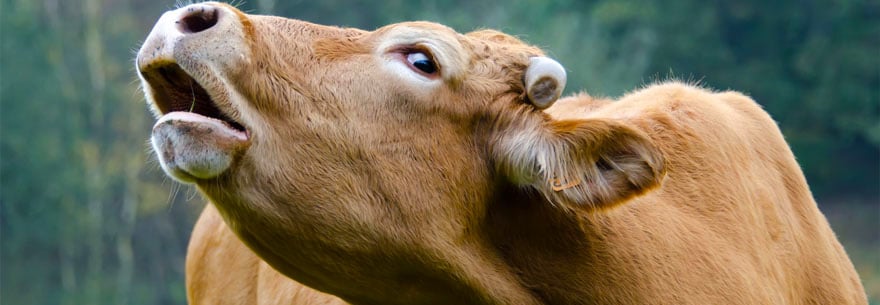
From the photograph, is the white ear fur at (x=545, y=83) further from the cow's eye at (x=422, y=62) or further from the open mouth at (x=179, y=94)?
the open mouth at (x=179, y=94)

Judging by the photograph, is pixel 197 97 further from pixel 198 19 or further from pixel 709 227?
pixel 709 227

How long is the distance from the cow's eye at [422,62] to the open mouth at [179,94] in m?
0.69

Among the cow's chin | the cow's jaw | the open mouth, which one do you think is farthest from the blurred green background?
the cow's chin

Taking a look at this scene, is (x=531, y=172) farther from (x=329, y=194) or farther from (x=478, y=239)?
(x=329, y=194)

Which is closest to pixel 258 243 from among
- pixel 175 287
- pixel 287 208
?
pixel 287 208

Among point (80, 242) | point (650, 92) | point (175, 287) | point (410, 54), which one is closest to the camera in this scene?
point (410, 54)

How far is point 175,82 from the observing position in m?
4.35

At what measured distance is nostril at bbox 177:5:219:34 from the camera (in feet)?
13.8

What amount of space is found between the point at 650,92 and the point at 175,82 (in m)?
2.51

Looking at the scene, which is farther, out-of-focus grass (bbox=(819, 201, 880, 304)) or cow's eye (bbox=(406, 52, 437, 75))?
out-of-focus grass (bbox=(819, 201, 880, 304))

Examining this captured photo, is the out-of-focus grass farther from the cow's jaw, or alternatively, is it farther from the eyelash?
the cow's jaw

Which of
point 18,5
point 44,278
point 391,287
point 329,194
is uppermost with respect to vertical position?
point 329,194

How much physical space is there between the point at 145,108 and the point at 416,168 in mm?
39648

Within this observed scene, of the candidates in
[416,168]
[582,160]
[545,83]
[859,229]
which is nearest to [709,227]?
[582,160]
